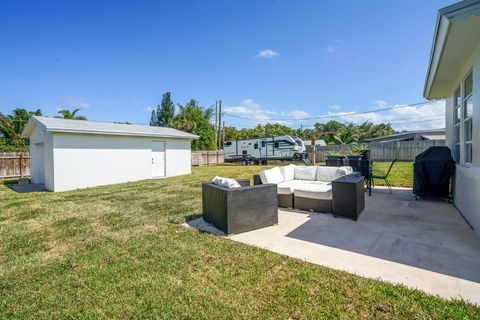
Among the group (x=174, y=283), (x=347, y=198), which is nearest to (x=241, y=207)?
(x=174, y=283)

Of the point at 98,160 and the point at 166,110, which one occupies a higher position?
the point at 166,110

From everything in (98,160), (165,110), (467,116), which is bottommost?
(98,160)

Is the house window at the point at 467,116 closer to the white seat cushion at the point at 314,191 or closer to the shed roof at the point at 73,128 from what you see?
the white seat cushion at the point at 314,191

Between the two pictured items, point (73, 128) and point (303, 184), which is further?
point (73, 128)

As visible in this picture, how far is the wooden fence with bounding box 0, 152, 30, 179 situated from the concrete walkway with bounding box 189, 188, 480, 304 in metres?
14.4

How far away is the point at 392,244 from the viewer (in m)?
3.41

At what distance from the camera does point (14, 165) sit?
44.2 ft

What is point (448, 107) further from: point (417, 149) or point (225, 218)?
point (417, 149)

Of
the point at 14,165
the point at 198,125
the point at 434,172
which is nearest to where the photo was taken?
the point at 434,172

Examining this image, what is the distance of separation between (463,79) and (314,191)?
157 inches

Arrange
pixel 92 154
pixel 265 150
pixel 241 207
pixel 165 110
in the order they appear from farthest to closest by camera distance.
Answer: pixel 165 110 → pixel 265 150 → pixel 92 154 → pixel 241 207

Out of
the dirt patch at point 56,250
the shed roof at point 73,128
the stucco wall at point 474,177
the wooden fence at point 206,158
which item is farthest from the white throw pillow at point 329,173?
the wooden fence at point 206,158

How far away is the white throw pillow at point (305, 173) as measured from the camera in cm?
634

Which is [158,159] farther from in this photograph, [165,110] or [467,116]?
[165,110]
